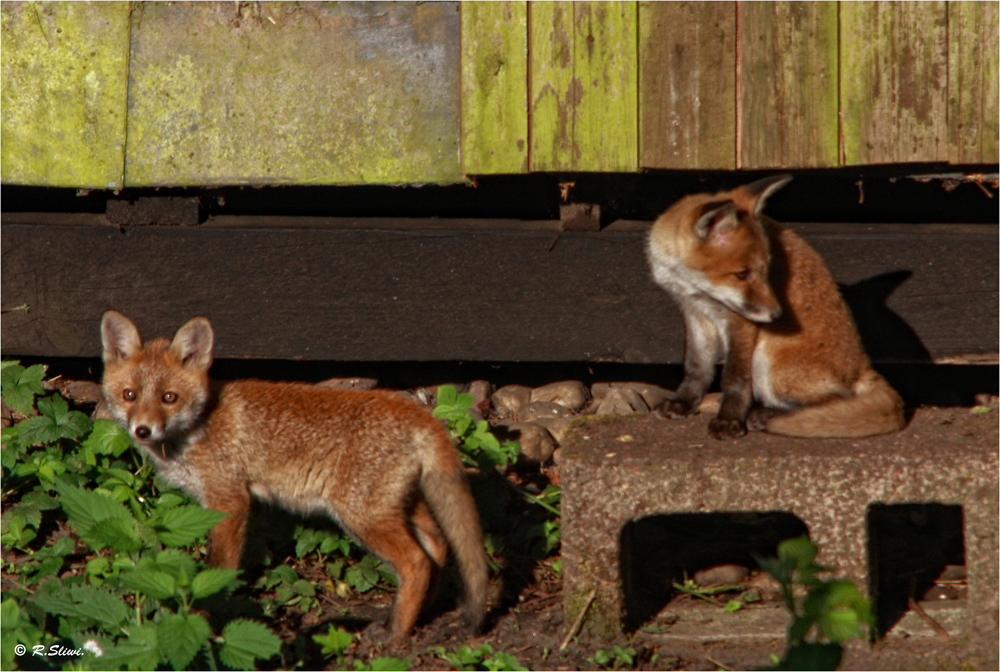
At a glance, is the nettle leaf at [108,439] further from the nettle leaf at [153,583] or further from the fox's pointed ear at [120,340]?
the nettle leaf at [153,583]

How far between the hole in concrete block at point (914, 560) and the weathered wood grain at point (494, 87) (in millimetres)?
2367

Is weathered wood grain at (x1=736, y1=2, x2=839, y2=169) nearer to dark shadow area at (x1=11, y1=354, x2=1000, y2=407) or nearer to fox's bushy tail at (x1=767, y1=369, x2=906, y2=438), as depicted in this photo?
fox's bushy tail at (x1=767, y1=369, x2=906, y2=438)

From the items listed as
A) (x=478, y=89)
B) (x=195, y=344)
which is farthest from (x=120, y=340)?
(x=478, y=89)

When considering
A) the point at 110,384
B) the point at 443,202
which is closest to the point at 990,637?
the point at 443,202

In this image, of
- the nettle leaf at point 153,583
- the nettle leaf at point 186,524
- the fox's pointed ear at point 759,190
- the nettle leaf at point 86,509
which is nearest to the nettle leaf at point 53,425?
the nettle leaf at point 86,509

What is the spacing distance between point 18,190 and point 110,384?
175 centimetres

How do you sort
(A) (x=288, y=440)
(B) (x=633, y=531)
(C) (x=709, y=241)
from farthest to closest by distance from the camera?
(B) (x=633, y=531), (C) (x=709, y=241), (A) (x=288, y=440)

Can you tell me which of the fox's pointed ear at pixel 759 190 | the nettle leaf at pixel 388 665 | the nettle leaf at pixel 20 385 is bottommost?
the nettle leaf at pixel 388 665

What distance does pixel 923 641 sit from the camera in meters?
3.60

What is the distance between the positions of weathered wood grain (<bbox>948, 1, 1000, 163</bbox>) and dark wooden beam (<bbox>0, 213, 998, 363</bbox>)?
53cm

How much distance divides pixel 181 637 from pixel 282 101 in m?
2.82

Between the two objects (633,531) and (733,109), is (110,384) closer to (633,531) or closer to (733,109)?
(633,531)

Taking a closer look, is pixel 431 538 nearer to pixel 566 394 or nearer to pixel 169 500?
pixel 169 500

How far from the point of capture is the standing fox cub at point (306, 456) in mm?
3598
